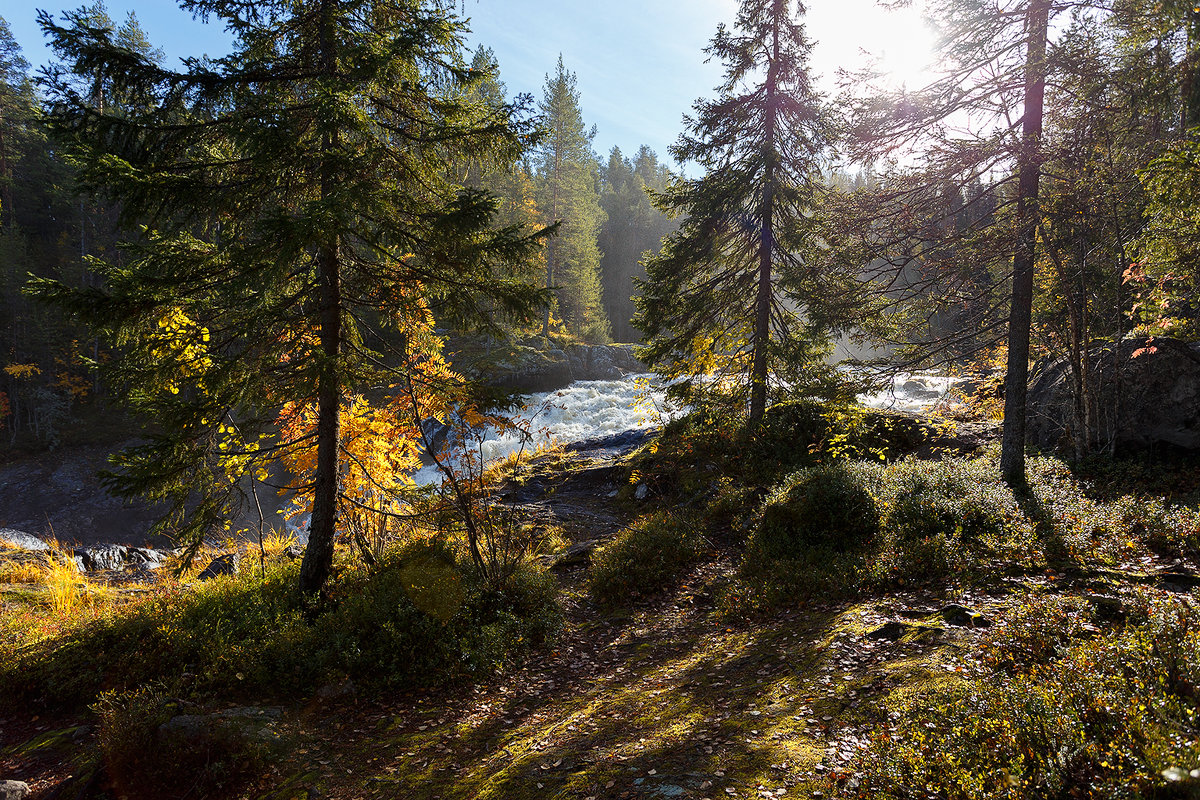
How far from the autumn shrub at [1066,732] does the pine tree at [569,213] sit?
115 ft

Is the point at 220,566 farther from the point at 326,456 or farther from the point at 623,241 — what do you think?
the point at 623,241

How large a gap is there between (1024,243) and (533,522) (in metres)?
11.0


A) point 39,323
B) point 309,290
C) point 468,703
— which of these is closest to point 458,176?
point 309,290

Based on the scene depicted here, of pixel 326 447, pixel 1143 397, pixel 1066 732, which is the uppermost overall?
pixel 326 447

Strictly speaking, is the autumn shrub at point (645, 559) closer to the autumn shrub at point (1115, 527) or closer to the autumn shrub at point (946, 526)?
the autumn shrub at point (946, 526)

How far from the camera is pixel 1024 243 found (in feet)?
26.7

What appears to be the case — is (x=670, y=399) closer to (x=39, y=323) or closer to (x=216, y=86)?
(x=216, y=86)

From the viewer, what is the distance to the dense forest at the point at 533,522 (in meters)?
4.07

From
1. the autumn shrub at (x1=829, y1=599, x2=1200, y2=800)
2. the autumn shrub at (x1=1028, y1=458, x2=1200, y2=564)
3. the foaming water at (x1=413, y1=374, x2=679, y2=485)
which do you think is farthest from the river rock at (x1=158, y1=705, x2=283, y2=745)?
the foaming water at (x1=413, y1=374, x2=679, y2=485)

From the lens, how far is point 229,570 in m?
9.69

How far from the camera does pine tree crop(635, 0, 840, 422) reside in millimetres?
12820

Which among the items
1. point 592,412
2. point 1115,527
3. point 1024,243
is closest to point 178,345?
point 1115,527

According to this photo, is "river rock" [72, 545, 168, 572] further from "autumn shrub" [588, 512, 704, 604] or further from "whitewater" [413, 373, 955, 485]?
"autumn shrub" [588, 512, 704, 604]

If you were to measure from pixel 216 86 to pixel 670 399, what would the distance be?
1101 centimetres
